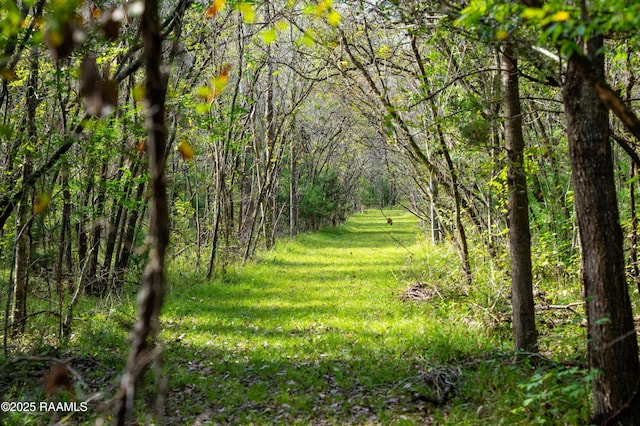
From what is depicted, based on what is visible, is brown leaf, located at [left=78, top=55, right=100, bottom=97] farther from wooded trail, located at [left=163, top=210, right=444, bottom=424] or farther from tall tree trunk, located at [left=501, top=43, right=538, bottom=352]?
tall tree trunk, located at [left=501, top=43, right=538, bottom=352]

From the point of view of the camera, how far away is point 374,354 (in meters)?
7.28

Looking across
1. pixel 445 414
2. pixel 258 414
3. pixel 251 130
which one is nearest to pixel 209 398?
pixel 258 414

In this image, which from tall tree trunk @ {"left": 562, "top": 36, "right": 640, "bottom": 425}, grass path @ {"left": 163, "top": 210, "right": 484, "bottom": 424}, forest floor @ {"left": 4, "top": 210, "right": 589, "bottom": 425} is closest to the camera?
tall tree trunk @ {"left": 562, "top": 36, "right": 640, "bottom": 425}

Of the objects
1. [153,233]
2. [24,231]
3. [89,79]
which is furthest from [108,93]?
[24,231]

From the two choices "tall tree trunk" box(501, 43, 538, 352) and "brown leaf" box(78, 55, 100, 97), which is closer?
"brown leaf" box(78, 55, 100, 97)

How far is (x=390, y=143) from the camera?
33.8 feet

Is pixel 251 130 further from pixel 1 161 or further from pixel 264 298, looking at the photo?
pixel 1 161

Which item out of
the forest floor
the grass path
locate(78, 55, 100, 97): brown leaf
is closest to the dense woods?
locate(78, 55, 100, 97): brown leaf

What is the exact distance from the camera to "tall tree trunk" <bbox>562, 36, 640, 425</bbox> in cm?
355

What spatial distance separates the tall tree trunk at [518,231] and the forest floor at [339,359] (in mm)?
387

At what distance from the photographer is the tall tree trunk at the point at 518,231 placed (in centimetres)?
548

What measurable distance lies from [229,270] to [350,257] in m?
5.63

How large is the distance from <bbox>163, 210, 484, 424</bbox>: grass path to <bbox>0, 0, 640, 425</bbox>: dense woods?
104 cm

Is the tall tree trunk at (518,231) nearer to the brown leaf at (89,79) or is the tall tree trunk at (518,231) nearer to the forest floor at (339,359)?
the forest floor at (339,359)
